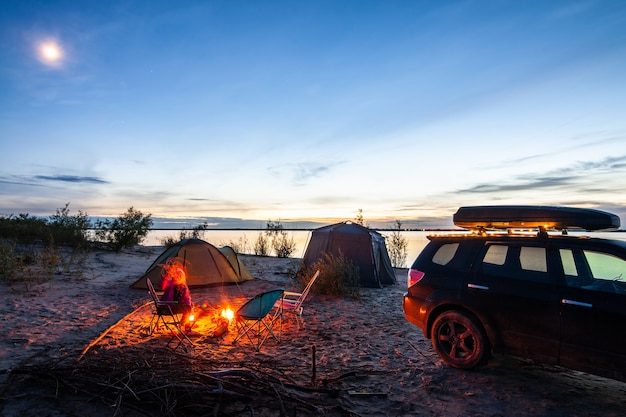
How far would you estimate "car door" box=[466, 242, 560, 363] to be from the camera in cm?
435

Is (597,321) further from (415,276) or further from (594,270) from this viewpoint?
(415,276)

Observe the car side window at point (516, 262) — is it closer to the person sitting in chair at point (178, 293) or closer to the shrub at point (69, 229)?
the person sitting in chair at point (178, 293)

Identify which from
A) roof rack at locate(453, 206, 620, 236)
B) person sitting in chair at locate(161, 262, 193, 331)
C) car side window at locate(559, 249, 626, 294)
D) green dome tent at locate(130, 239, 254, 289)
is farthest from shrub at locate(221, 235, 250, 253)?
car side window at locate(559, 249, 626, 294)

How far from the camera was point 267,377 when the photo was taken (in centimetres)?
436

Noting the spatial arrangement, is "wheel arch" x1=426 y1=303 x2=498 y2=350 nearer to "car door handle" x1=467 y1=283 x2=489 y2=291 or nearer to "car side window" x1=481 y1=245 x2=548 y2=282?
"car door handle" x1=467 y1=283 x2=489 y2=291

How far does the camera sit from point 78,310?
8094mm

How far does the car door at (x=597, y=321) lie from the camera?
12.8ft

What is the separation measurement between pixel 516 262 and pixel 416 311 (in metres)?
1.54

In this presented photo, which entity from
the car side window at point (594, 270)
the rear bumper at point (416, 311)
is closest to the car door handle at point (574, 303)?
the car side window at point (594, 270)

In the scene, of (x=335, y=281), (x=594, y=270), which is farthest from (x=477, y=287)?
(x=335, y=281)

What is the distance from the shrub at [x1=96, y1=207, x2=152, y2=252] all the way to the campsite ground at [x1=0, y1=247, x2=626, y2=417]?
1267cm

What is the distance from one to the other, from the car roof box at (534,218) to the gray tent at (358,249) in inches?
287

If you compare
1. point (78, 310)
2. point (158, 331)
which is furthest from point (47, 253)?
point (158, 331)

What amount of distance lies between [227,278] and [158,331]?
4.98m
